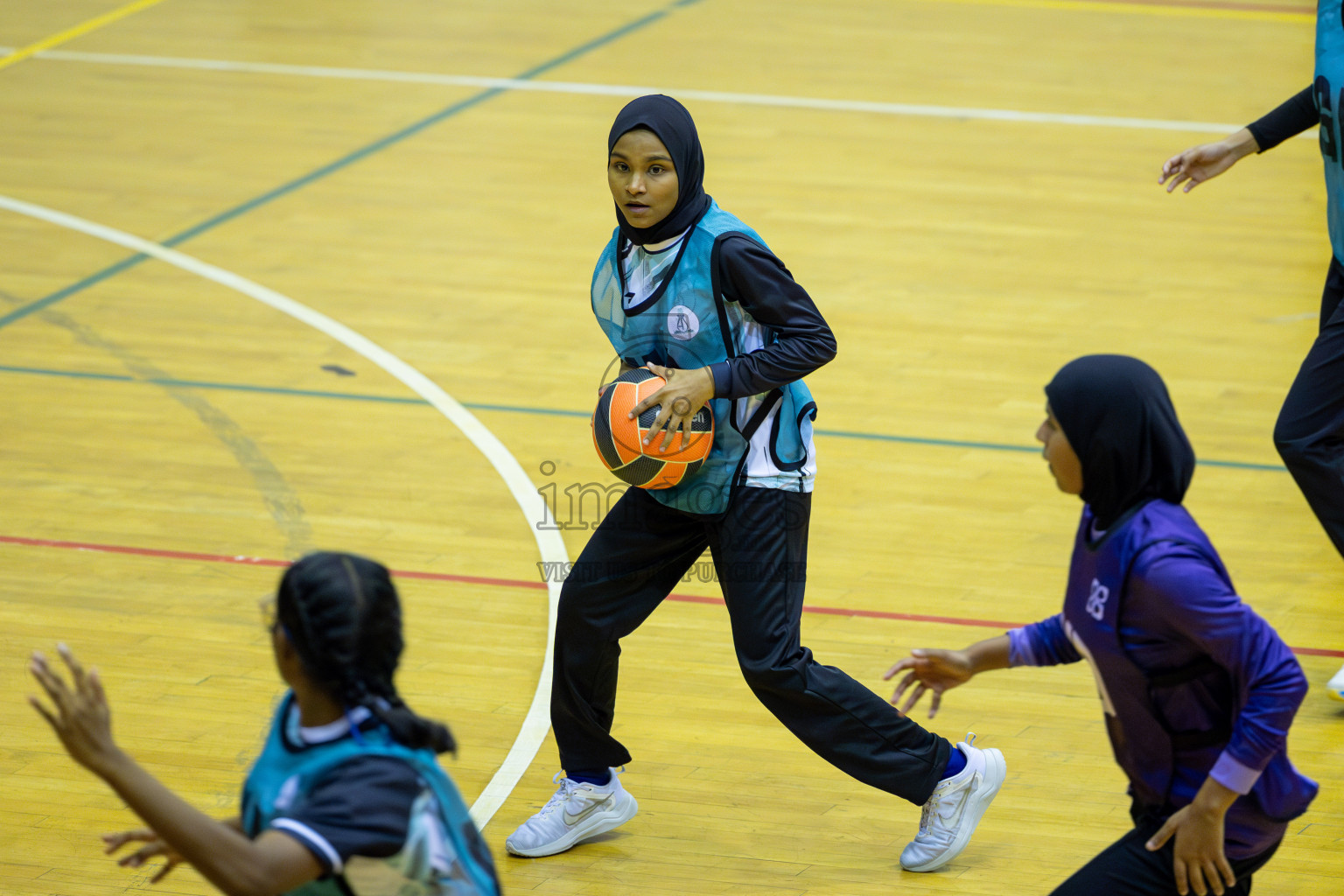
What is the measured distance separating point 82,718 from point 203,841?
0.24 m

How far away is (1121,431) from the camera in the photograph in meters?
2.60

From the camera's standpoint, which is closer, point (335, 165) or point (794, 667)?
point (794, 667)

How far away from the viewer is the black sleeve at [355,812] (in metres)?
2.25

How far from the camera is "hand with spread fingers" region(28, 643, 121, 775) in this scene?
2203mm

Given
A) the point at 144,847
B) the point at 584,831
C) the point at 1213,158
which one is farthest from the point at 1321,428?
the point at 144,847

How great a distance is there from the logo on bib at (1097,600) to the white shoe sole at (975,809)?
4.10 ft

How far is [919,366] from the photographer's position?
23.6 feet

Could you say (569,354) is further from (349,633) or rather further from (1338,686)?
(349,633)

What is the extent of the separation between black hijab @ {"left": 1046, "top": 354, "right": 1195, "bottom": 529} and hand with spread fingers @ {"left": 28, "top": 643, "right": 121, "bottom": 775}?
60.2 inches

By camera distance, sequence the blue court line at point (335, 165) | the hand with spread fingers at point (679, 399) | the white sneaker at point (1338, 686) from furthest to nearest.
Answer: the blue court line at point (335, 165) < the white sneaker at point (1338, 686) < the hand with spread fingers at point (679, 399)

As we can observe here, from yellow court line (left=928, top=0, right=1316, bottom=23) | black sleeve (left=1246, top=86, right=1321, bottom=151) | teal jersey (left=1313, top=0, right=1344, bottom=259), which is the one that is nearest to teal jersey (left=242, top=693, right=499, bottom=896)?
teal jersey (left=1313, top=0, right=1344, bottom=259)

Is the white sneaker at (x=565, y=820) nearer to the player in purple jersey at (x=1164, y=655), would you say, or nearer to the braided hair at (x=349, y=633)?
the player in purple jersey at (x=1164, y=655)

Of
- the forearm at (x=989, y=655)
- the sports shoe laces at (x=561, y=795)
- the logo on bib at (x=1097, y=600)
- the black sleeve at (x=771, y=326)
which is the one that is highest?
the black sleeve at (x=771, y=326)

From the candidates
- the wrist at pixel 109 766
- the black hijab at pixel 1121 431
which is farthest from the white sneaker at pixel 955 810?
the wrist at pixel 109 766
